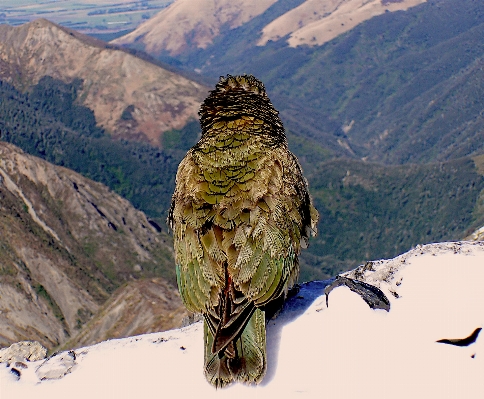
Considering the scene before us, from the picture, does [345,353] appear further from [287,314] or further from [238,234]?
[238,234]

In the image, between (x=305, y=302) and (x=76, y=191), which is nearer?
(x=305, y=302)

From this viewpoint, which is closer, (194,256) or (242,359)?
(242,359)

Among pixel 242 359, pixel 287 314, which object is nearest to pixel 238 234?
pixel 242 359

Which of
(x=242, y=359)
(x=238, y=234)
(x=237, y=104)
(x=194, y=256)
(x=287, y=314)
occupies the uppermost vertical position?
(x=237, y=104)

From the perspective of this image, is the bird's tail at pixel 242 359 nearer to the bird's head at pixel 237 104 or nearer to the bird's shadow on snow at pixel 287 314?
the bird's shadow on snow at pixel 287 314

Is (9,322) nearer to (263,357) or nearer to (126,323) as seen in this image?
(126,323)

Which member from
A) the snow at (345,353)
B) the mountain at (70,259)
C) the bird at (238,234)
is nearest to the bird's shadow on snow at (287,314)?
the snow at (345,353)

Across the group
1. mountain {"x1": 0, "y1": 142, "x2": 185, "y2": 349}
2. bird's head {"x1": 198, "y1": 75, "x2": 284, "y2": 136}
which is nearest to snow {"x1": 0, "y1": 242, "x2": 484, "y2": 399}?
bird's head {"x1": 198, "y1": 75, "x2": 284, "y2": 136}

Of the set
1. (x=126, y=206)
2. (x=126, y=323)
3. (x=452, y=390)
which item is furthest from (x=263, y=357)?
(x=126, y=206)
